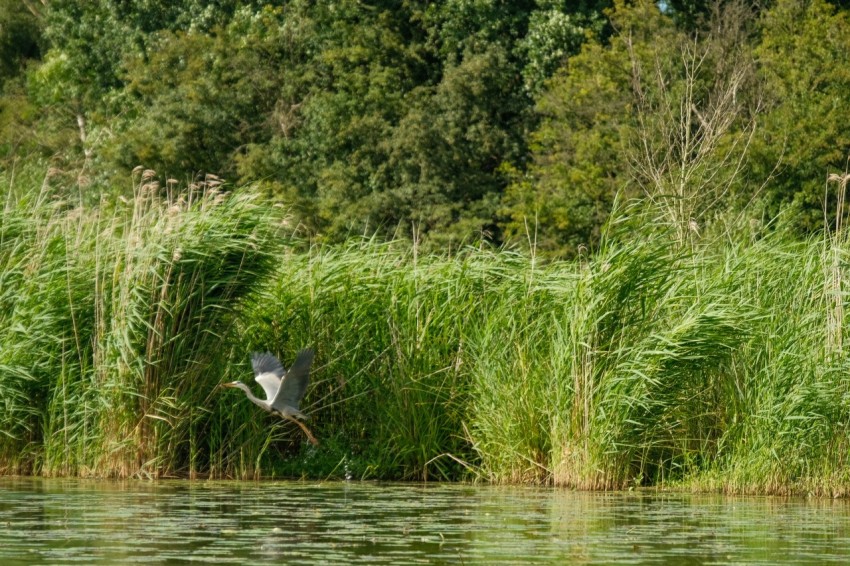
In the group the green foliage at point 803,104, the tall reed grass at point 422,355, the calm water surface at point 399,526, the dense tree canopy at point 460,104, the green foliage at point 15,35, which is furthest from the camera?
the green foliage at point 15,35

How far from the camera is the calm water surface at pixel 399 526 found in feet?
26.7

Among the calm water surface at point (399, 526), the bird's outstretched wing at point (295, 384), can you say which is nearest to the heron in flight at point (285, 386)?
the bird's outstretched wing at point (295, 384)

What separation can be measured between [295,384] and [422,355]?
1.71m

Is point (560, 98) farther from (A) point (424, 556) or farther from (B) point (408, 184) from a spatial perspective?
(A) point (424, 556)

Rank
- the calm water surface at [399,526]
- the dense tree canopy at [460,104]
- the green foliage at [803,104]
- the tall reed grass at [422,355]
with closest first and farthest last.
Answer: the calm water surface at [399,526] → the tall reed grass at [422,355] → the green foliage at [803,104] → the dense tree canopy at [460,104]

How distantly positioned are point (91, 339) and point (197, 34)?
23.9 meters

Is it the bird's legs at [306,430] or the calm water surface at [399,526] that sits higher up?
the bird's legs at [306,430]

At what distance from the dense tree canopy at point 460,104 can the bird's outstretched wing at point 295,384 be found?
15.3 m

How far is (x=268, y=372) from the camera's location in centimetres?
1291

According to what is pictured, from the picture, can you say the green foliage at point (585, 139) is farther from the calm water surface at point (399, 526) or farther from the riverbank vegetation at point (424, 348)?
the calm water surface at point (399, 526)

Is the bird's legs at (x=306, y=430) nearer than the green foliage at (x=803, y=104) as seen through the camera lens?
Yes

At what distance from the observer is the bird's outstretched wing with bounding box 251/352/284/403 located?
41.8 ft

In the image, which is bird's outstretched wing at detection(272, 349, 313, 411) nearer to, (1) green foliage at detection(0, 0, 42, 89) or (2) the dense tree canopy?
(2) the dense tree canopy

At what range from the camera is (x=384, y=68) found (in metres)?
34.0
